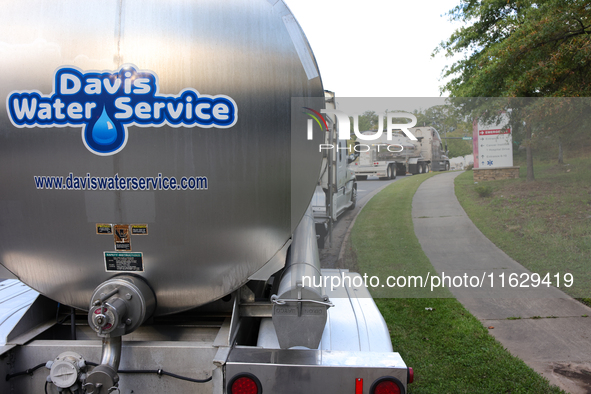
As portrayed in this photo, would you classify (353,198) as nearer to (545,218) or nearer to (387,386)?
(545,218)

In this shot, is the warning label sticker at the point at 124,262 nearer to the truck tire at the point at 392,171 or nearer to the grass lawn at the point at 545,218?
the truck tire at the point at 392,171

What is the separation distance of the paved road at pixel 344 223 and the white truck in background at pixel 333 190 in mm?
90

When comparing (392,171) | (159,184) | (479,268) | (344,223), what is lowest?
(479,268)

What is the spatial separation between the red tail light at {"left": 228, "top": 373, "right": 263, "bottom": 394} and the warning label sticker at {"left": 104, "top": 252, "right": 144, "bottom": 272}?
0.65 meters

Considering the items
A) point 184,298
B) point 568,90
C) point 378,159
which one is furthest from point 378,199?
point 184,298

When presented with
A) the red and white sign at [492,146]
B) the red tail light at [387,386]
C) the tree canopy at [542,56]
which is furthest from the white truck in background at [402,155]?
the red tail light at [387,386]

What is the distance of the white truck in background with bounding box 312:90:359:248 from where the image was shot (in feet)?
14.4

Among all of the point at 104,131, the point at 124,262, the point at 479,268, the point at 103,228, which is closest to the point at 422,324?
the point at 479,268

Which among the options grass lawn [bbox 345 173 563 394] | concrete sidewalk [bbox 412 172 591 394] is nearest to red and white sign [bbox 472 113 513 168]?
concrete sidewalk [bbox 412 172 591 394]

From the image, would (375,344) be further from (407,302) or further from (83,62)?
(407,302)

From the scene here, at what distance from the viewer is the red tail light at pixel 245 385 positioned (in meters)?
1.77

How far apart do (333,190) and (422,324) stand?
1901 millimetres

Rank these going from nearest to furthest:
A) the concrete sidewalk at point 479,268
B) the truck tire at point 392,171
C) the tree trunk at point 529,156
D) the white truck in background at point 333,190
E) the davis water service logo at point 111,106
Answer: the davis water service logo at point 111,106, the white truck in background at point 333,190, the concrete sidewalk at point 479,268, the truck tire at point 392,171, the tree trunk at point 529,156

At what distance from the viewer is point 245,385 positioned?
5.83 ft
